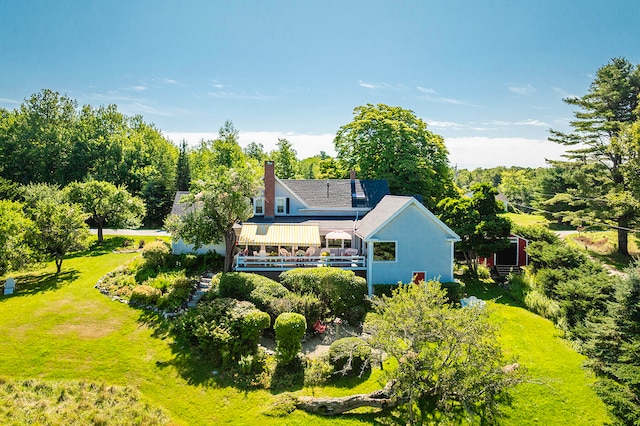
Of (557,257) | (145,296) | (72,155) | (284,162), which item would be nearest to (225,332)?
(145,296)

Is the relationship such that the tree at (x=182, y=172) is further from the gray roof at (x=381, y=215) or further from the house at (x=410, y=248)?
the house at (x=410, y=248)

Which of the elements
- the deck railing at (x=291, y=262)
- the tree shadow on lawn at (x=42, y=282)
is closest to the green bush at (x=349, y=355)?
the deck railing at (x=291, y=262)

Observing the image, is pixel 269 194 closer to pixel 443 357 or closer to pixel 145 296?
pixel 145 296

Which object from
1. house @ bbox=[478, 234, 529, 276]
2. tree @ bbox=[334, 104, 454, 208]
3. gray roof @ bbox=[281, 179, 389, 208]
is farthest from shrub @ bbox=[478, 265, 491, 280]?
gray roof @ bbox=[281, 179, 389, 208]

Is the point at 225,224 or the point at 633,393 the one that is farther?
the point at 225,224

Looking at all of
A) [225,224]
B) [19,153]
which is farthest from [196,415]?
[19,153]

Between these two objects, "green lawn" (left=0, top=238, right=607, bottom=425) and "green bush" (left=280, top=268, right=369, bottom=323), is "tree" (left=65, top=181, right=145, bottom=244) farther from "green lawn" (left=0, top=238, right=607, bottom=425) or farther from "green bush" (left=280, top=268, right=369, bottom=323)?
"green bush" (left=280, top=268, right=369, bottom=323)

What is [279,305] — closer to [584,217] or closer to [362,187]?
[362,187]

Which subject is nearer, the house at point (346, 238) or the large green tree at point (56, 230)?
the house at point (346, 238)
